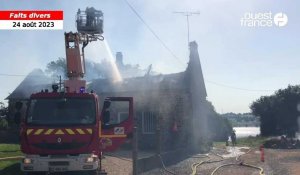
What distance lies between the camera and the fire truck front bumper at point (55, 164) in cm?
1047

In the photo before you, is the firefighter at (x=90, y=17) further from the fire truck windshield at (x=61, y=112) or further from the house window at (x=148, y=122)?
the house window at (x=148, y=122)

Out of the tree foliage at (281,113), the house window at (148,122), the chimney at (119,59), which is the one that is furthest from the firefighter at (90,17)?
the tree foliage at (281,113)

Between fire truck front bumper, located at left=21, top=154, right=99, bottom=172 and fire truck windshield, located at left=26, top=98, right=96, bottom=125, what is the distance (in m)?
1.02

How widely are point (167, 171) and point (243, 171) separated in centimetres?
335

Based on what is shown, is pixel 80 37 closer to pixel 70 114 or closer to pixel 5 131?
pixel 70 114

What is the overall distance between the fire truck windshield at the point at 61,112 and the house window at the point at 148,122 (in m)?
15.2

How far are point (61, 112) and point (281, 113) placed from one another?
4438cm

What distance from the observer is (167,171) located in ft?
50.7

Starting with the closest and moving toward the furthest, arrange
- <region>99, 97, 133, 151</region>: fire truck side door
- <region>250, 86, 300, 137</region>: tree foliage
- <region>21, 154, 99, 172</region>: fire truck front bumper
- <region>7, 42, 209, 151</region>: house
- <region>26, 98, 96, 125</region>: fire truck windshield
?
<region>21, 154, 99, 172</region>: fire truck front bumper, <region>26, 98, 96, 125</region>: fire truck windshield, <region>99, 97, 133, 151</region>: fire truck side door, <region>7, 42, 209, 151</region>: house, <region>250, 86, 300, 137</region>: tree foliage

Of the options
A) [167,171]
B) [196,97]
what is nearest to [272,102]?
[196,97]

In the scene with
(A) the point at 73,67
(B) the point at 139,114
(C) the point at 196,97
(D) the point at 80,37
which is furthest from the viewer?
(C) the point at 196,97

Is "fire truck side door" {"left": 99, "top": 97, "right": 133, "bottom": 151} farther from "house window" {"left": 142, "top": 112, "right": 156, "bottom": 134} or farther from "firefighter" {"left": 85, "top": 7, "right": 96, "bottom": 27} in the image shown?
"house window" {"left": 142, "top": 112, "right": 156, "bottom": 134}

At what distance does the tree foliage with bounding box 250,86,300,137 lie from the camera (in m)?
49.1

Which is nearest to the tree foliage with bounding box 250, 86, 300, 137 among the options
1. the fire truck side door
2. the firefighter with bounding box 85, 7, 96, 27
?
the firefighter with bounding box 85, 7, 96, 27
